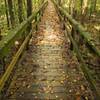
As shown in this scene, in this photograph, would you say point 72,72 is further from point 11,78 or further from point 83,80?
point 11,78

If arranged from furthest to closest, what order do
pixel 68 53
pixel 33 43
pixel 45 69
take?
pixel 33 43 → pixel 68 53 → pixel 45 69

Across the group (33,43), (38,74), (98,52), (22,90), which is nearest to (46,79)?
(38,74)

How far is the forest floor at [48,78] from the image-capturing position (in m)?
4.23

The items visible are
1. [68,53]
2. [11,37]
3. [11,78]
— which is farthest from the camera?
[68,53]

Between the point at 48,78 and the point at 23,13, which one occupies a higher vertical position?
the point at 23,13

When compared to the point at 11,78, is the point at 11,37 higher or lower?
higher

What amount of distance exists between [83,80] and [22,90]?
1.56 metres

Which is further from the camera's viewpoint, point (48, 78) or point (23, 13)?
point (23, 13)

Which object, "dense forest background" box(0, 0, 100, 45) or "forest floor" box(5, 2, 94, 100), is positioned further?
"dense forest background" box(0, 0, 100, 45)

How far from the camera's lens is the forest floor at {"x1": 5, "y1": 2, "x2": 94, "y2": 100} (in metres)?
4.23

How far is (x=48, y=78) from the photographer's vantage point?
198 inches

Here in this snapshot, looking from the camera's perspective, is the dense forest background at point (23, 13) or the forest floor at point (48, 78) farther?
the dense forest background at point (23, 13)

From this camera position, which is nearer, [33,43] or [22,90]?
[22,90]

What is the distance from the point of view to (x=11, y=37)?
373 centimetres
